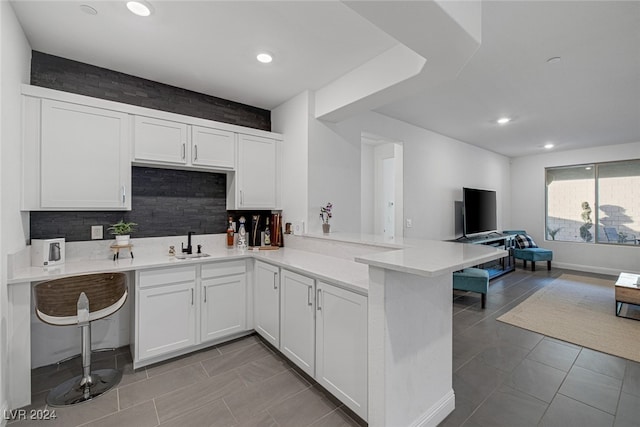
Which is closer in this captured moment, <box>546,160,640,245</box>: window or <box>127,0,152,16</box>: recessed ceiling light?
<box>127,0,152,16</box>: recessed ceiling light

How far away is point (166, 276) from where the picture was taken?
7.92 ft

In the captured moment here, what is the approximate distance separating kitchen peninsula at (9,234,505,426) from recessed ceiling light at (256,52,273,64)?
1798 millimetres

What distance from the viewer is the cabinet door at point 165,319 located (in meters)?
2.31

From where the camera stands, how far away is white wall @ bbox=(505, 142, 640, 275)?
5660mm

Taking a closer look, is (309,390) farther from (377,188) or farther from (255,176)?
(377,188)

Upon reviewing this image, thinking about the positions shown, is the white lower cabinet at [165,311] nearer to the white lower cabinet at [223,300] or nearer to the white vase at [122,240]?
the white lower cabinet at [223,300]

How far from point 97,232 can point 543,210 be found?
850cm

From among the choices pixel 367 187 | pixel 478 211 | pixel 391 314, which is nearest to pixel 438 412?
pixel 391 314

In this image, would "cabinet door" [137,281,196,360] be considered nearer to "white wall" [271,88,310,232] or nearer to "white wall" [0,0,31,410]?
"white wall" [0,0,31,410]

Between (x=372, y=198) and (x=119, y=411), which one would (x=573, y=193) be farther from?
(x=119, y=411)

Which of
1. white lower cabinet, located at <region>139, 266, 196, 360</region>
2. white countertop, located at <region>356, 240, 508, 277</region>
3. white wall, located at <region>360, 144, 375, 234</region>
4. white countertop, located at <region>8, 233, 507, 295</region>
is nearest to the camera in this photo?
white countertop, located at <region>356, 240, 508, 277</region>

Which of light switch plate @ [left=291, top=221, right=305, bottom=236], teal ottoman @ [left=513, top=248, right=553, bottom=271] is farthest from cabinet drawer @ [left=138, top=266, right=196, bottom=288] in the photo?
teal ottoman @ [left=513, top=248, right=553, bottom=271]

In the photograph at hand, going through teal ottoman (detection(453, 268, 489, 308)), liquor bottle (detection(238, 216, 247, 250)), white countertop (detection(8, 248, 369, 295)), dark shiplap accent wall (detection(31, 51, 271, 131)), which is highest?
dark shiplap accent wall (detection(31, 51, 271, 131))

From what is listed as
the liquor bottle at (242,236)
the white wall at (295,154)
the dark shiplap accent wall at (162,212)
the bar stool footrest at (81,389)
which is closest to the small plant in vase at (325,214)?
the white wall at (295,154)
